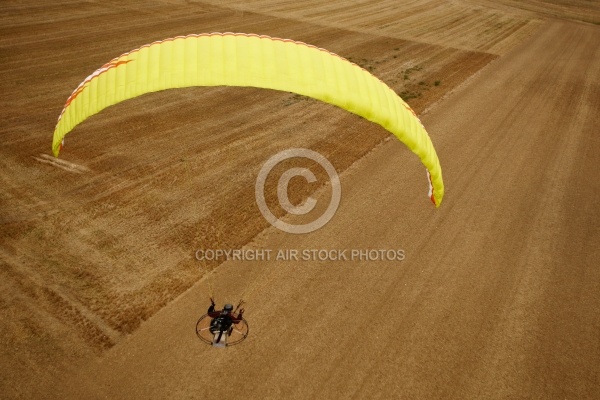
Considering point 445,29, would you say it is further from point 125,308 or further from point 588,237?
point 125,308

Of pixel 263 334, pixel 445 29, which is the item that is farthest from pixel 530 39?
pixel 263 334
